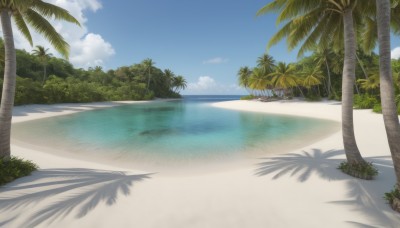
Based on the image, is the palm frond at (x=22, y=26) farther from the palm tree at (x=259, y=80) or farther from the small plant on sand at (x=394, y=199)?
the palm tree at (x=259, y=80)

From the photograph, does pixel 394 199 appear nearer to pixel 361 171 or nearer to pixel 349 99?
pixel 361 171

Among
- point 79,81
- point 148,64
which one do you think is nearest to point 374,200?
point 79,81

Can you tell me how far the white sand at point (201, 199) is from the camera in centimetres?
392

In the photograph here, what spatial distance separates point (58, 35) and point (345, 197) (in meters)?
11.7

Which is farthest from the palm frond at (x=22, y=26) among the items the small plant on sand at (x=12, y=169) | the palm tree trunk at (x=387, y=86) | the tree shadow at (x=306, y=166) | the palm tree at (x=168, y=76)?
the palm tree at (x=168, y=76)

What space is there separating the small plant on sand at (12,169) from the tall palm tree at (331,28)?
10.3 metres

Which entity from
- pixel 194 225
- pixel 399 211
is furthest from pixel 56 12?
pixel 399 211

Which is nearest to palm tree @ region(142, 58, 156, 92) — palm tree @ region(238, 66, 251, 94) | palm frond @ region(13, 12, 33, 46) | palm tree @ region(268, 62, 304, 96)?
palm tree @ region(238, 66, 251, 94)

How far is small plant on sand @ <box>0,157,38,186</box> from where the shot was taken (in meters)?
5.31

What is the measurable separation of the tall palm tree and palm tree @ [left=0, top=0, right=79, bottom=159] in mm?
8562

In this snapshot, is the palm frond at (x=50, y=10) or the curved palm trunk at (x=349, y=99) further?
the palm frond at (x=50, y=10)

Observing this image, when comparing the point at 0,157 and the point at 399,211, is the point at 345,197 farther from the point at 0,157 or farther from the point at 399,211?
the point at 0,157

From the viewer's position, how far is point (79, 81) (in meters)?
47.1

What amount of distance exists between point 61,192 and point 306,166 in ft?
25.5
